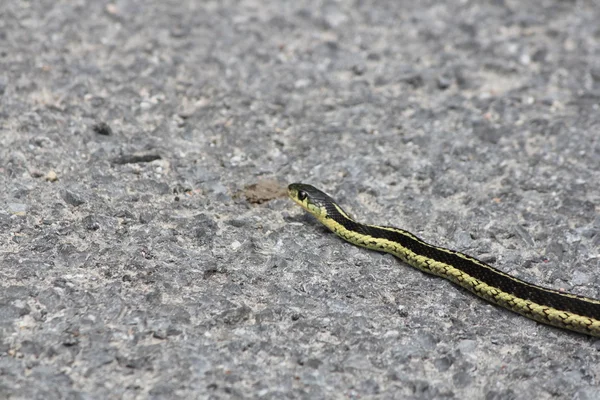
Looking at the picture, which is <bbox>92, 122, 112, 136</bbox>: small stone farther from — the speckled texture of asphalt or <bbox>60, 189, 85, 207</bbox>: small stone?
<bbox>60, 189, 85, 207</bbox>: small stone

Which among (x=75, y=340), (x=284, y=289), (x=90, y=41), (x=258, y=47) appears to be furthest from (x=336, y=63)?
(x=75, y=340)

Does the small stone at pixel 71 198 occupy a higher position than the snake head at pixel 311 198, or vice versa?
the snake head at pixel 311 198

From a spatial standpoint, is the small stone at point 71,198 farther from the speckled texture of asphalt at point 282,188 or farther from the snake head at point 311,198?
the snake head at point 311,198

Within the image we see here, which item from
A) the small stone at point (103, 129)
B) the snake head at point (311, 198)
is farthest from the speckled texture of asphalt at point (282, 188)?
the snake head at point (311, 198)

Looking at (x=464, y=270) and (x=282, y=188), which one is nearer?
(x=464, y=270)

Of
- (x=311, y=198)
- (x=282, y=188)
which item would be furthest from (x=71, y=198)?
(x=311, y=198)

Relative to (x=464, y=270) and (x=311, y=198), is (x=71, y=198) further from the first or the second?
(x=464, y=270)
